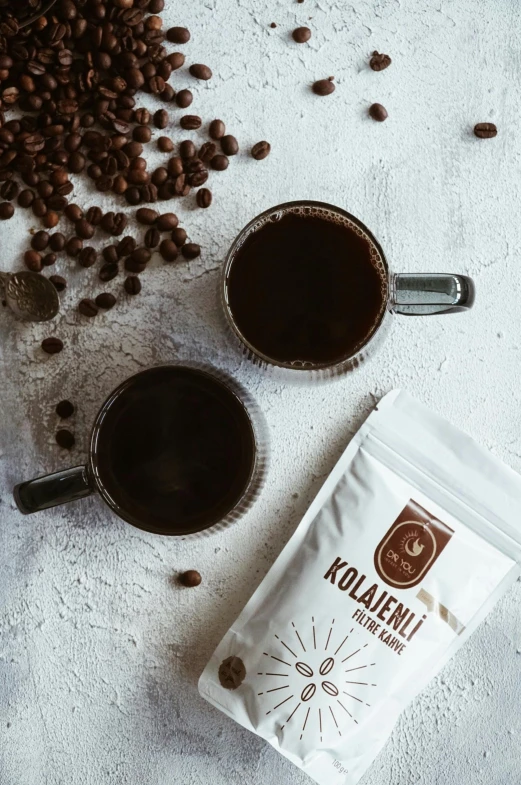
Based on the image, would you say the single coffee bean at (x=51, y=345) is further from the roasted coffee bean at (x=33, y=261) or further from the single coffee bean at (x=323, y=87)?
the single coffee bean at (x=323, y=87)

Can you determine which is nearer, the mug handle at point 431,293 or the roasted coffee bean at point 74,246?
the mug handle at point 431,293

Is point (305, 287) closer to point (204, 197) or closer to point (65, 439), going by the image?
point (204, 197)

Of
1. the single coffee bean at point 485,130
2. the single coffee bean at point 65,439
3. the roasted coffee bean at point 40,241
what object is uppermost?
the single coffee bean at point 485,130

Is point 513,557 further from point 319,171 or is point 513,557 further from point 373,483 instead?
point 319,171

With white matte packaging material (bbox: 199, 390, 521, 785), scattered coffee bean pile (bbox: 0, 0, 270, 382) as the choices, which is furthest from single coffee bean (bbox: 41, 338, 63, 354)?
white matte packaging material (bbox: 199, 390, 521, 785)

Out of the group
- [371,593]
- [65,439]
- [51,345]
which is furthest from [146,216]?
[371,593]

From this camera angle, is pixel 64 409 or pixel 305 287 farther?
pixel 64 409

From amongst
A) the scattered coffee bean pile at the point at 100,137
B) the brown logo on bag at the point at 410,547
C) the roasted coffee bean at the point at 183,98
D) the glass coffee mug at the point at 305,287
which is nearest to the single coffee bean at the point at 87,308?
the scattered coffee bean pile at the point at 100,137

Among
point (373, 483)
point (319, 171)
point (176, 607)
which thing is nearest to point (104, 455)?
point (176, 607)

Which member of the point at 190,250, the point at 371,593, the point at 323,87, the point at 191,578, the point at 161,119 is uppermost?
the point at 323,87

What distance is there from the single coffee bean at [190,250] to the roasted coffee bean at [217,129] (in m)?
0.17

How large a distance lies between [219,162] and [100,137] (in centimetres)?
18

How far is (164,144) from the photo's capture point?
1.12 metres

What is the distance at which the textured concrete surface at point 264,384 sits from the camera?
3.68ft
